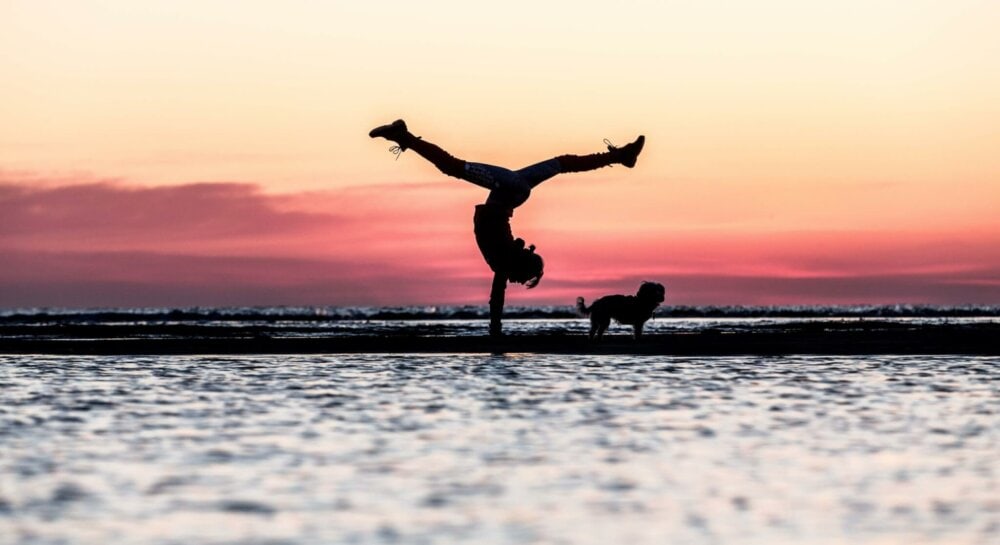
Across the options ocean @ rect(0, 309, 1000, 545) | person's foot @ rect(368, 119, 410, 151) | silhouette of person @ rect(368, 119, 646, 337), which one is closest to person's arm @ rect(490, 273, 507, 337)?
silhouette of person @ rect(368, 119, 646, 337)

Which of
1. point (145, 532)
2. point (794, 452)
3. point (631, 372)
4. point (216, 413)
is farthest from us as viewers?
point (631, 372)

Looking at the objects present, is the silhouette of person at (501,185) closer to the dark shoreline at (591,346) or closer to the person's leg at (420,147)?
the person's leg at (420,147)

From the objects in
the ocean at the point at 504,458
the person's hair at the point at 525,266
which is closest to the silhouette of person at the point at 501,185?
the person's hair at the point at 525,266

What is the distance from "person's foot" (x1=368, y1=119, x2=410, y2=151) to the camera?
77.1ft

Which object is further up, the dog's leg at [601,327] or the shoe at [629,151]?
the shoe at [629,151]

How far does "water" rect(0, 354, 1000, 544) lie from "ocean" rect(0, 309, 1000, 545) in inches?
1.1

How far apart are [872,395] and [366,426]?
5.84m

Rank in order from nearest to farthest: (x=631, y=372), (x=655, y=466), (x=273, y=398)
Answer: (x=655, y=466) < (x=273, y=398) < (x=631, y=372)

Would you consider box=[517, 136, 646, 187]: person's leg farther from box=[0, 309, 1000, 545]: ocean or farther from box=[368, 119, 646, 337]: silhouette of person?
box=[0, 309, 1000, 545]: ocean

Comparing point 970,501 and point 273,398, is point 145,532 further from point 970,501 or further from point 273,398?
point 273,398

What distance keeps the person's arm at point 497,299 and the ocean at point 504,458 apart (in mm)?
5494

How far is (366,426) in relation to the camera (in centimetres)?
1288

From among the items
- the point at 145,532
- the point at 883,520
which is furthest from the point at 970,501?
the point at 145,532

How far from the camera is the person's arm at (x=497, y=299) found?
2425 cm
